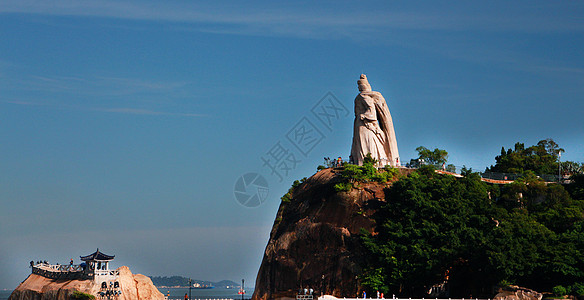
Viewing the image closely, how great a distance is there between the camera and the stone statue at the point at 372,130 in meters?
68.9

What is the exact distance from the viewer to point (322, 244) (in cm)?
6225

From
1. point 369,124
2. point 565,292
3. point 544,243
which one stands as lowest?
point 565,292

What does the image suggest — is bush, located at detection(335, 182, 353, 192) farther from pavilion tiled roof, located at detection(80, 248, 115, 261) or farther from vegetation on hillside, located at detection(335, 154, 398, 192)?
pavilion tiled roof, located at detection(80, 248, 115, 261)

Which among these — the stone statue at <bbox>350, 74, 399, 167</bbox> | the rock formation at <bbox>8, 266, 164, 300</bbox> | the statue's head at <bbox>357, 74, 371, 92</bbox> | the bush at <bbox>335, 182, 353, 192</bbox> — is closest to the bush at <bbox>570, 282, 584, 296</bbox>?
the bush at <bbox>335, 182, 353, 192</bbox>

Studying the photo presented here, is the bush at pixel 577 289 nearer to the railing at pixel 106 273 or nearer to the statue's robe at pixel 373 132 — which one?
the statue's robe at pixel 373 132

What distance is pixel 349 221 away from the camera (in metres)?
62.8

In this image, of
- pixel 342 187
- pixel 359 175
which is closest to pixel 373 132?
pixel 359 175

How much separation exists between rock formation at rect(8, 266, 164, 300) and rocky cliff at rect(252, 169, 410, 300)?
9.63 m

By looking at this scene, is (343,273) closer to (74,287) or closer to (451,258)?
(451,258)

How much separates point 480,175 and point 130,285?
3225 centimetres

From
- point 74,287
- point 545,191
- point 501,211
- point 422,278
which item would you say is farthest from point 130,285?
point 545,191

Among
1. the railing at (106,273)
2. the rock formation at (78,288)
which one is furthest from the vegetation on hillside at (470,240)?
the railing at (106,273)

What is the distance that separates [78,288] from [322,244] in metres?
19.0

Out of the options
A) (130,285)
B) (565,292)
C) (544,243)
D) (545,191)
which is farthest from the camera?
(545,191)
